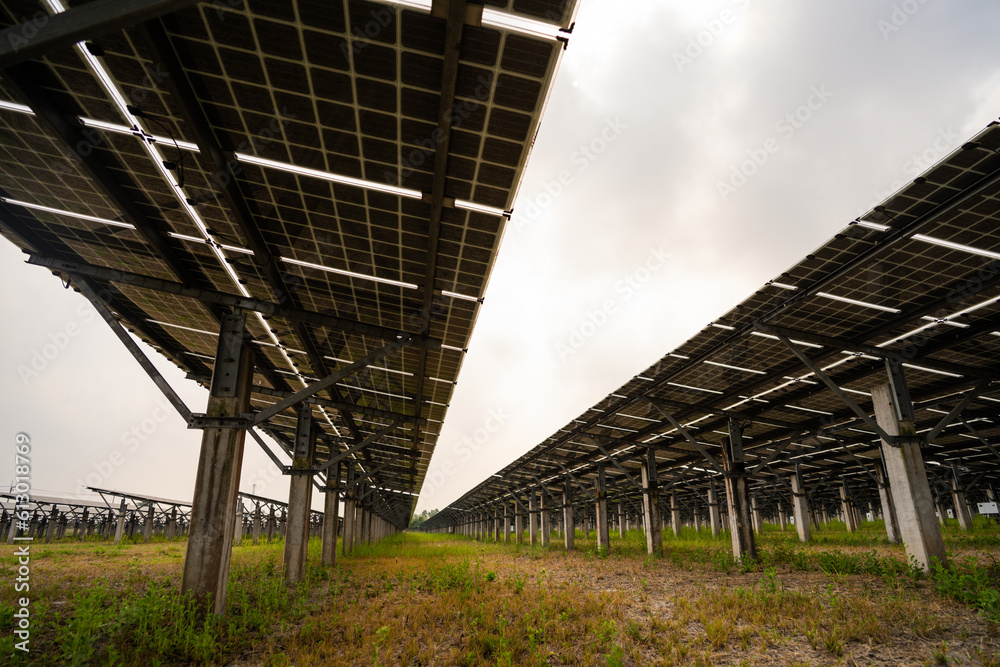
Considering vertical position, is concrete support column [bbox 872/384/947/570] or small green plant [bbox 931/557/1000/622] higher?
concrete support column [bbox 872/384/947/570]

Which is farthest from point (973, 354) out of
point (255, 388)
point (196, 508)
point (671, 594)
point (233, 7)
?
point (255, 388)

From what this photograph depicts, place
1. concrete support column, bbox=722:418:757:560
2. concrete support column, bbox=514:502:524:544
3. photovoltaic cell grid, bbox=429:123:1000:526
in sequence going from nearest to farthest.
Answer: photovoltaic cell grid, bbox=429:123:1000:526
concrete support column, bbox=722:418:757:560
concrete support column, bbox=514:502:524:544

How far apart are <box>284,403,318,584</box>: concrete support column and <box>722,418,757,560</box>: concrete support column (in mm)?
16541

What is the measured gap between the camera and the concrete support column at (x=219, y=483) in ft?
32.2

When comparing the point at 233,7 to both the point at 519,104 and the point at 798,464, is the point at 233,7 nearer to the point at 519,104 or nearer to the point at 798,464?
the point at 519,104

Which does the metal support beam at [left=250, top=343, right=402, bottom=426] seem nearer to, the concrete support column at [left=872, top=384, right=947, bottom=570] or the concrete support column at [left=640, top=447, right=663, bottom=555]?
the concrete support column at [left=872, top=384, right=947, bottom=570]

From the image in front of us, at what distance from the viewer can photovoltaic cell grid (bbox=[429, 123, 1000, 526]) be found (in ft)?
30.8

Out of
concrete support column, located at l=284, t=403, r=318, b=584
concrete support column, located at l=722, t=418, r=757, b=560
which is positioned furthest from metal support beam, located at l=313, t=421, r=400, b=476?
concrete support column, located at l=722, t=418, r=757, b=560

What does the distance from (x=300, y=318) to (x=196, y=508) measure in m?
4.41

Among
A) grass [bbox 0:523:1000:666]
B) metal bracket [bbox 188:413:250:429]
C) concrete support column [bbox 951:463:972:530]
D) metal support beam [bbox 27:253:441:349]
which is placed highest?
metal support beam [bbox 27:253:441:349]

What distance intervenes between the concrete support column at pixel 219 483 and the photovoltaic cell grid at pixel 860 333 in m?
12.0

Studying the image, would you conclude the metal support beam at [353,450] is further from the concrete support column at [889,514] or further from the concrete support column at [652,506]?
the concrete support column at [889,514]

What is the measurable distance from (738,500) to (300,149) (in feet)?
68.5

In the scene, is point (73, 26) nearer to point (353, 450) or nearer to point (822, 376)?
point (353, 450)
